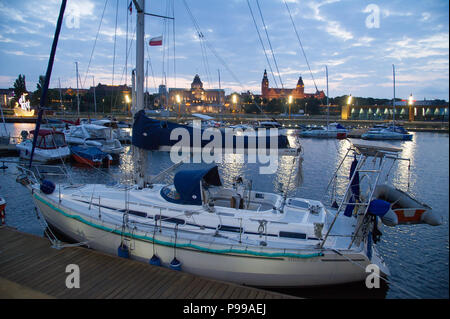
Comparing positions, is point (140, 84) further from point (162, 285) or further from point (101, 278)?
point (162, 285)

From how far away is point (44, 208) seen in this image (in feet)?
35.6

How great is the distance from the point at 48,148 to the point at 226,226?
83.1ft

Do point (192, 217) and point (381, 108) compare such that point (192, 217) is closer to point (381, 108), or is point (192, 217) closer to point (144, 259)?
point (144, 259)

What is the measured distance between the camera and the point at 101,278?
293 inches

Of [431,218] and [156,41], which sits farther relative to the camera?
[156,41]

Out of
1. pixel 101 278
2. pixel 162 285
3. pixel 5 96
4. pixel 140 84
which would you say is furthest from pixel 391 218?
pixel 5 96

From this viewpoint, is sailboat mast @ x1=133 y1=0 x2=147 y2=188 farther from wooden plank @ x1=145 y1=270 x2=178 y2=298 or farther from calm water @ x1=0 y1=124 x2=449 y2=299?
wooden plank @ x1=145 y1=270 x2=178 y2=298

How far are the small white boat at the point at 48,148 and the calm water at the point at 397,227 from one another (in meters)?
2.24

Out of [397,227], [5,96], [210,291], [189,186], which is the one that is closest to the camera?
[210,291]

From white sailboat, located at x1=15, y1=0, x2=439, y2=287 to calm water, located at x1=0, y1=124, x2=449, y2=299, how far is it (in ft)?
3.20

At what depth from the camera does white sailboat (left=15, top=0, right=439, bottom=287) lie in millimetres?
7555

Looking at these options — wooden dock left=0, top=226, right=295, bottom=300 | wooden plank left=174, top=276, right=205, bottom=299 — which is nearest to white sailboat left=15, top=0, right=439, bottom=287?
wooden dock left=0, top=226, right=295, bottom=300
